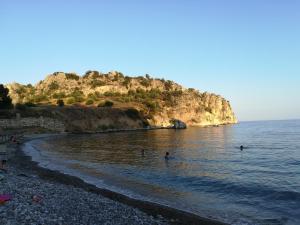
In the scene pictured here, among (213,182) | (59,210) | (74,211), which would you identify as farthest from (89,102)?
(59,210)

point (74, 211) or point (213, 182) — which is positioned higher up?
point (74, 211)

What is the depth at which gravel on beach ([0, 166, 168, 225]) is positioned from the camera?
13844 millimetres

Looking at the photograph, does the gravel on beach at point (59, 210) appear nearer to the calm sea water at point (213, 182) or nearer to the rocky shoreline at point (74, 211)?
the rocky shoreline at point (74, 211)

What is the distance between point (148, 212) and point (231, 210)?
5447 millimetres

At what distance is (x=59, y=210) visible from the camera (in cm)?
1593

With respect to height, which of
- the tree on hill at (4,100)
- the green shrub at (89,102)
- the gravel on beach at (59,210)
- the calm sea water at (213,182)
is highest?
the green shrub at (89,102)

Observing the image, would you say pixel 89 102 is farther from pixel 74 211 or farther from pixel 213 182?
pixel 74 211

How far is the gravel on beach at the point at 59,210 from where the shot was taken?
1384 centimetres

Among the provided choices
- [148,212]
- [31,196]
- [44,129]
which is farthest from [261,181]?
[44,129]

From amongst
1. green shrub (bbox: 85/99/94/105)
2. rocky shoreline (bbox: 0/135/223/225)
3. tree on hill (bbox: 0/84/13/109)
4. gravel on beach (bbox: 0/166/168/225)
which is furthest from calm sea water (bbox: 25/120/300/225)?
green shrub (bbox: 85/99/94/105)

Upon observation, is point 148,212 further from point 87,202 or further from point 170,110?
point 170,110

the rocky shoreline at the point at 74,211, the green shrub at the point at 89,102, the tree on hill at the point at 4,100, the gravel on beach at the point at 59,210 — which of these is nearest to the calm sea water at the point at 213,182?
the rocky shoreline at the point at 74,211

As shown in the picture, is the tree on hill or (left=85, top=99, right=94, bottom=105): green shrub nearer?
the tree on hill

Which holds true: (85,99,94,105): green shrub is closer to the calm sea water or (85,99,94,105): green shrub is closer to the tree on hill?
the tree on hill
